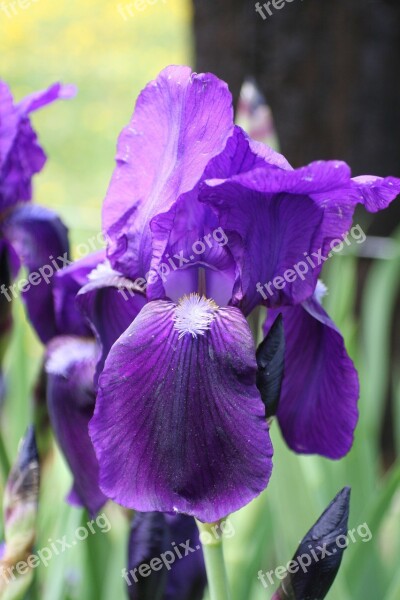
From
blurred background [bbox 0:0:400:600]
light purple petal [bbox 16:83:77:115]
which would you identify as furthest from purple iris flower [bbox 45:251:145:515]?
light purple petal [bbox 16:83:77:115]

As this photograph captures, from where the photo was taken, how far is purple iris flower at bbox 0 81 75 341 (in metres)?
0.90

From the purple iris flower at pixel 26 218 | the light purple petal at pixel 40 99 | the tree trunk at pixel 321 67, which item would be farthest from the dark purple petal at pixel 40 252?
the tree trunk at pixel 321 67

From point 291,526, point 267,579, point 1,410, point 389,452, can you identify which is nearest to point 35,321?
point 291,526

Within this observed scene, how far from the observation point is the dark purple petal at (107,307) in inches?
29.9

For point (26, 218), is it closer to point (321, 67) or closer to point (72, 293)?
point (72, 293)

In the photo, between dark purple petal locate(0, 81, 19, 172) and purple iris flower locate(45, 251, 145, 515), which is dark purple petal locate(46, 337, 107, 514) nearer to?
purple iris flower locate(45, 251, 145, 515)

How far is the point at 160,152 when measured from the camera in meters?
0.72

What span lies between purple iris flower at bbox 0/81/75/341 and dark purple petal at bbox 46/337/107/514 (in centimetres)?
9

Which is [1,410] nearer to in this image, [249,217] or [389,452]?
[249,217]

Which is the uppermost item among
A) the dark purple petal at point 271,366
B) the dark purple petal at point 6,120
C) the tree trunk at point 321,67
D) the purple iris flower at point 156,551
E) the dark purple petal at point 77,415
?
the tree trunk at point 321,67

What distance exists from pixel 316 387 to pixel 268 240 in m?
0.16

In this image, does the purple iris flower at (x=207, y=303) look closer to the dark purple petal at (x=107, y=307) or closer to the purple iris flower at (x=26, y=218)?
the dark purple petal at (x=107, y=307)

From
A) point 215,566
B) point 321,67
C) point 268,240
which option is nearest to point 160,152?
point 268,240

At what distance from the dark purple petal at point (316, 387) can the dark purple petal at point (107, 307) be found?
5.5 inches
